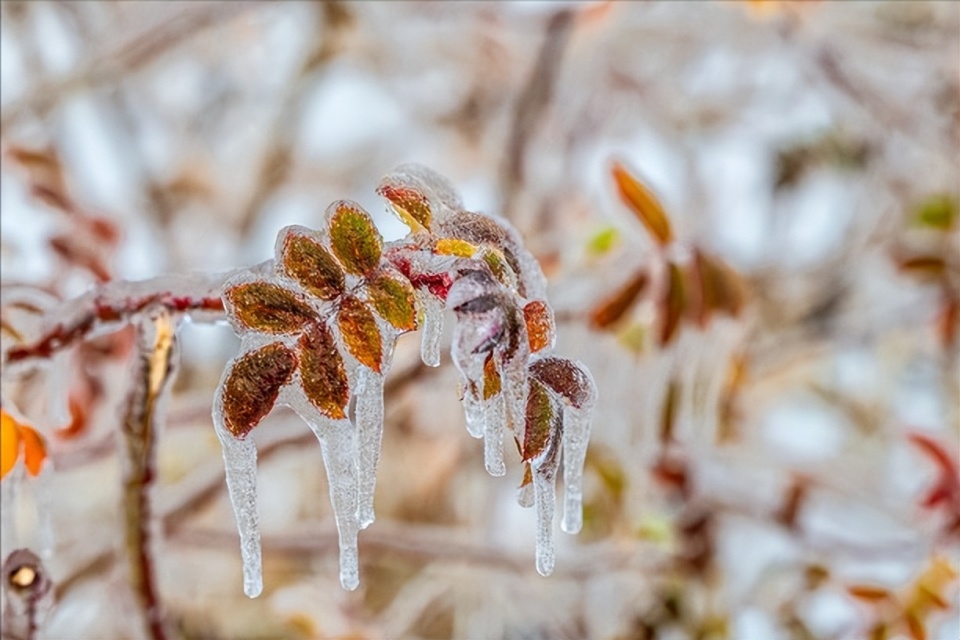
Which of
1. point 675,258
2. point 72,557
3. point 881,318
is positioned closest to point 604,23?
point 675,258

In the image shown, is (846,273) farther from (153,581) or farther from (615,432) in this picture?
(153,581)

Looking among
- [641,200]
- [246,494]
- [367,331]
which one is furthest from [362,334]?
[641,200]

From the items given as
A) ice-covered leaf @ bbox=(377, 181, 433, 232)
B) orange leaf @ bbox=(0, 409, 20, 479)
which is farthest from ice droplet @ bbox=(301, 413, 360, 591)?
orange leaf @ bbox=(0, 409, 20, 479)

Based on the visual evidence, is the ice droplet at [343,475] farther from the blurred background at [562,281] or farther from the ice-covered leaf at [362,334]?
the blurred background at [562,281]

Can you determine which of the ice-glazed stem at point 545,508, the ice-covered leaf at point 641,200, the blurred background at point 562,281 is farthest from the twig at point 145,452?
the ice-covered leaf at point 641,200

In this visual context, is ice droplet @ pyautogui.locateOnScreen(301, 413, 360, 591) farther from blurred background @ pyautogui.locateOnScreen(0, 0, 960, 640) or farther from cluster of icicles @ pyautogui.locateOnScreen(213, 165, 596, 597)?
blurred background @ pyautogui.locateOnScreen(0, 0, 960, 640)

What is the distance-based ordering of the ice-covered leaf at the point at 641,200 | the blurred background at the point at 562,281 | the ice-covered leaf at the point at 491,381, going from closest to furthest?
the ice-covered leaf at the point at 491,381
the ice-covered leaf at the point at 641,200
the blurred background at the point at 562,281
